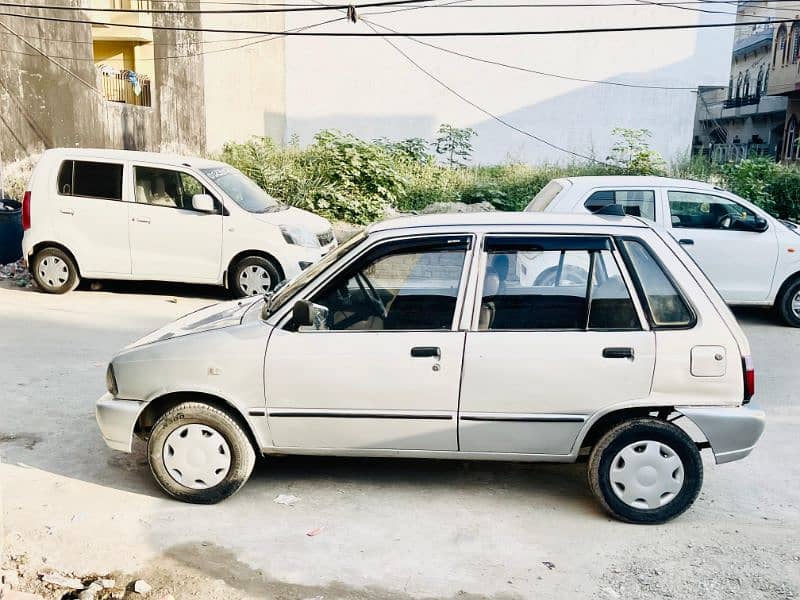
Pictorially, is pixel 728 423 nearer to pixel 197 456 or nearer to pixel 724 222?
pixel 197 456

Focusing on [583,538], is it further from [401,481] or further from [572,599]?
[401,481]

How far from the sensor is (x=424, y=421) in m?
4.63

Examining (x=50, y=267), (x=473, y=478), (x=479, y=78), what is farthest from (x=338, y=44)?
(x=473, y=478)

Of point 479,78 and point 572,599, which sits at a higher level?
point 479,78

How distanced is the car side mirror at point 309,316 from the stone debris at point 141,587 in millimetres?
1631

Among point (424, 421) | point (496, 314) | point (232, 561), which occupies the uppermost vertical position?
point (496, 314)

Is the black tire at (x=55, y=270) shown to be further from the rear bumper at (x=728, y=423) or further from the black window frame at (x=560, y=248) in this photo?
the rear bumper at (x=728, y=423)

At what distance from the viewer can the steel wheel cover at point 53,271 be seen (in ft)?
35.2

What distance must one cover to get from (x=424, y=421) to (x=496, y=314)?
0.78 meters

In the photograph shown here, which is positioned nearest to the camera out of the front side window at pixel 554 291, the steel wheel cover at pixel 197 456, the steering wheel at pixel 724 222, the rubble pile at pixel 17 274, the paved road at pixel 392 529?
the paved road at pixel 392 529

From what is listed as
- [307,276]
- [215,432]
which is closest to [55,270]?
[307,276]

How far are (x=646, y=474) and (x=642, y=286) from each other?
1121 millimetres

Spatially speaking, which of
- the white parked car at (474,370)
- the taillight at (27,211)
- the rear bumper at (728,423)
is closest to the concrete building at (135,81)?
the taillight at (27,211)

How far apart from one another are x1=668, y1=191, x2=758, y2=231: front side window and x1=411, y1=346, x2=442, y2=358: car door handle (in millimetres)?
6232
